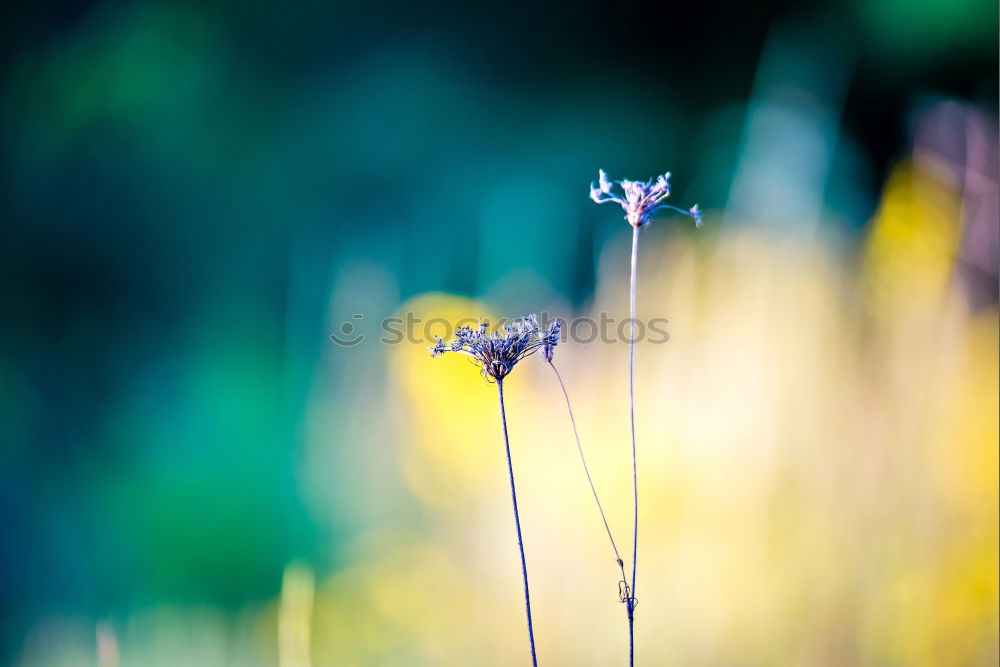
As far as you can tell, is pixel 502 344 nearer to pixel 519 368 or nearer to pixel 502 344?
pixel 502 344

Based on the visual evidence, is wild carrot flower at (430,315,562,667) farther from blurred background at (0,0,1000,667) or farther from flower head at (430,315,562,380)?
blurred background at (0,0,1000,667)

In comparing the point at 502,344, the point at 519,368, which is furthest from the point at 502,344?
the point at 519,368

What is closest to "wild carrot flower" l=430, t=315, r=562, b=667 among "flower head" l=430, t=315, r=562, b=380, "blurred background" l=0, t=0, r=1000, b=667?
"flower head" l=430, t=315, r=562, b=380

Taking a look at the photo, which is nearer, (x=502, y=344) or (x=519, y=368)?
(x=502, y=344)

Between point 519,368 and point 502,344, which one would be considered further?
point 519,368

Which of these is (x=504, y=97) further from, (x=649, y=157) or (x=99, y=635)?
(x=99, y=635)

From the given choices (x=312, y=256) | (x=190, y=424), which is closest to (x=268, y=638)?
(x=190, y=424)

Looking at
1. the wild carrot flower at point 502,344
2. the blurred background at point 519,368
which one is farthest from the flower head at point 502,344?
the blurred background at point 519,368
